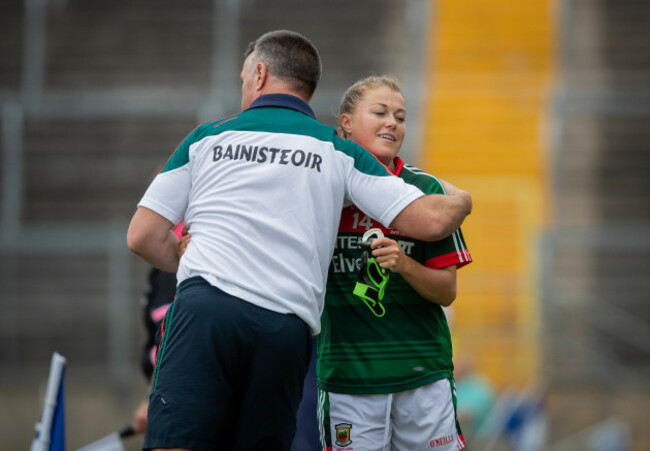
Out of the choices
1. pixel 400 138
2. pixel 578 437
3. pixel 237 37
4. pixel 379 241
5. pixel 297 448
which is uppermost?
pixel 237 37

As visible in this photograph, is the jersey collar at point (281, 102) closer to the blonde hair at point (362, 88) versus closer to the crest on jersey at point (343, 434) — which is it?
the blonde hair at point (362, 88)

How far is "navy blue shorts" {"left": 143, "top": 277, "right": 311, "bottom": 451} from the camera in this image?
9.41ft

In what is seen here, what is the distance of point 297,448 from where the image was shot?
4.13 m

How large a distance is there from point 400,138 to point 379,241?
58 cm

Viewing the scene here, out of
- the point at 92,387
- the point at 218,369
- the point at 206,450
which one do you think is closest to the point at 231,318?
the point at 218,369

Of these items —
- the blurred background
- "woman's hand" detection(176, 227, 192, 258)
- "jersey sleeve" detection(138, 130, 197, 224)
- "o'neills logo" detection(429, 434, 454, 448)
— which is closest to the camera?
"jersey sleeve" detection(138, 130, 197, 224)

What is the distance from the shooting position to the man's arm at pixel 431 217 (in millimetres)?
3162

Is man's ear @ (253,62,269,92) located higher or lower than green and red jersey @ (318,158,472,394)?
higher

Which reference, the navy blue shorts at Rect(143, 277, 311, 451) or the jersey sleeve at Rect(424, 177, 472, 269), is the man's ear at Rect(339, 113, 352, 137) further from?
the navy blue shorts at Rect(143, 277, 311, 451)

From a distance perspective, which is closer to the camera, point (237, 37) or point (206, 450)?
point (206, 450)

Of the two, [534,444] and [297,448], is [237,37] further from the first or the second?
[297,448]

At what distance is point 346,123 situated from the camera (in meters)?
3.74

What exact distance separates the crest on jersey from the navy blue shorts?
468 mm

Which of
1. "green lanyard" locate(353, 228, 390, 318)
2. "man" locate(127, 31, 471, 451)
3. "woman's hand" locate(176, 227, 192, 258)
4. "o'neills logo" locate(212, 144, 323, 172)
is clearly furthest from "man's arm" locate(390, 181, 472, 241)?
"woman's hand" locate(176, 227, 192, 258)
